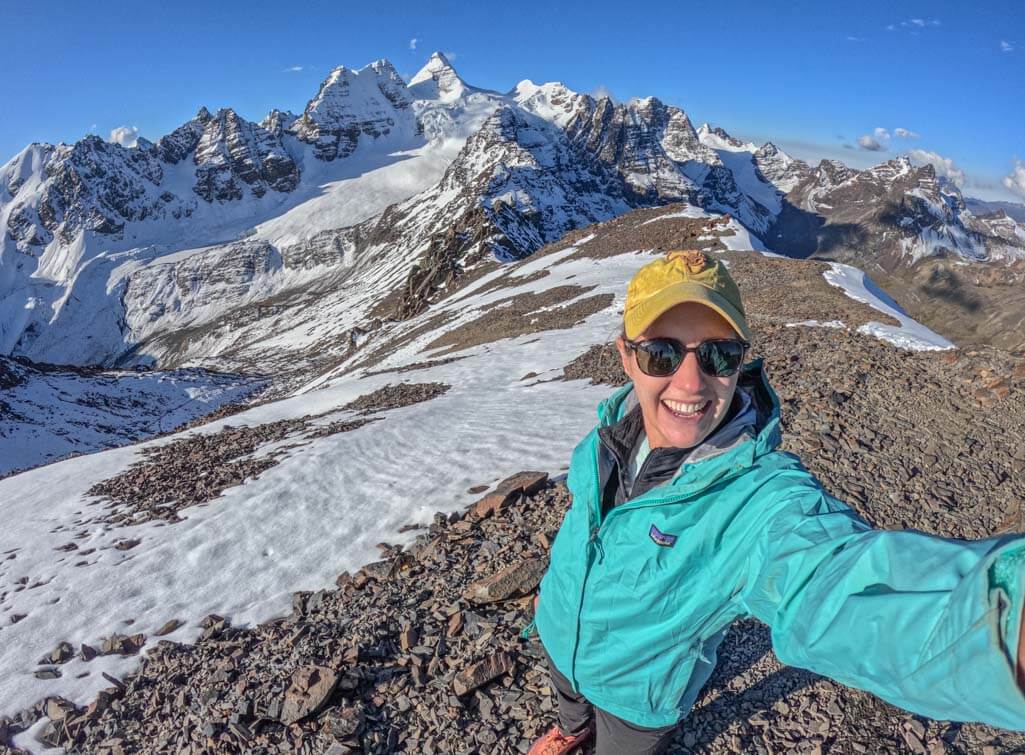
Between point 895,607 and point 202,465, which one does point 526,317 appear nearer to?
point 202,465

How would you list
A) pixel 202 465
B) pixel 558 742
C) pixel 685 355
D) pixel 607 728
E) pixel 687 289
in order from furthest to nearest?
pixel 202 465, pixel 558 742, pixel 607 728, pixel 685 355, pixel 687 289

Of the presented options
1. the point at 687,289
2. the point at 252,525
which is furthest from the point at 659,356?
the point at 252,525

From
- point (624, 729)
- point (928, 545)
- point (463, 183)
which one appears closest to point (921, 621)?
point (928, 545)

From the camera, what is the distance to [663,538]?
8.31ft

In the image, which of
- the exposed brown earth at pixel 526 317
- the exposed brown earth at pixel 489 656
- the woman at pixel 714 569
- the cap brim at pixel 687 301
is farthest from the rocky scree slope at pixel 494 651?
the exposed brown earth at pixel 526 317

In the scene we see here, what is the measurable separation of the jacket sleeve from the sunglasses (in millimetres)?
838

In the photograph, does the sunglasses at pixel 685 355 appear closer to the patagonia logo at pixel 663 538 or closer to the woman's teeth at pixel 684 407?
the woman's teeth at pixel 684 407

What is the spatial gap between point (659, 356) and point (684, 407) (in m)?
0.32

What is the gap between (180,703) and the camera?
4.99 m

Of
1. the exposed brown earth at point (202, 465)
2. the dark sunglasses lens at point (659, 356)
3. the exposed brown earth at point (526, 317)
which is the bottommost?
the exposed brown earth at point (202, 465)

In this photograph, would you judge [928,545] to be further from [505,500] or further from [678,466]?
[505,500]

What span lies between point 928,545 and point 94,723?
6.82 meters

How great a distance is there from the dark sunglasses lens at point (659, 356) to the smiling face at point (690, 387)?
3 cm

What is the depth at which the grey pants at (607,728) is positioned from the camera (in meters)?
3.25
